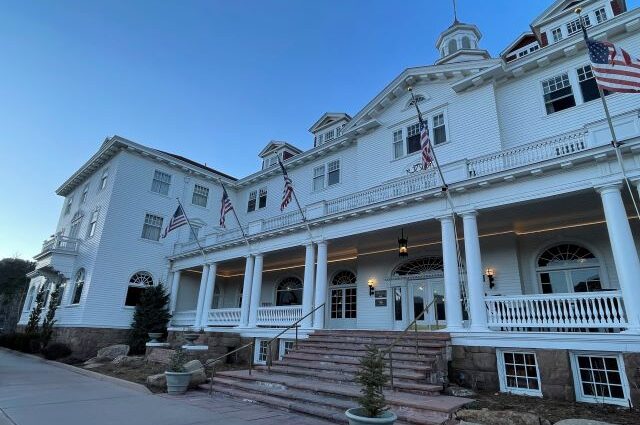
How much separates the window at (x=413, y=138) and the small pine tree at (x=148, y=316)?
16066 millimetres

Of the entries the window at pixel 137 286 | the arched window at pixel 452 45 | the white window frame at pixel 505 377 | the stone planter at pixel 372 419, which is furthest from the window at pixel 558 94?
the window at pixel 137 286

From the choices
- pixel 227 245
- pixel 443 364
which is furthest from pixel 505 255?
pixel 227 245

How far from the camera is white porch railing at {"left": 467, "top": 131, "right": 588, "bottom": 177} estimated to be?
9.23m

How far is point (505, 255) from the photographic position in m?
12.3

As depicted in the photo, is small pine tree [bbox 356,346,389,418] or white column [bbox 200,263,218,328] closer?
small pine tree [bbox 356,346,389,418]

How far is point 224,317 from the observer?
17.2m

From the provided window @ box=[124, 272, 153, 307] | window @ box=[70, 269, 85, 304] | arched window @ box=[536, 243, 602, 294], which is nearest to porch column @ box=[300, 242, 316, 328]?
arched window @ box=[536, 243, 602, 294]

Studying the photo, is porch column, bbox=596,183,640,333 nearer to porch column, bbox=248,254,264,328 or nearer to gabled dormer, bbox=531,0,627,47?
gabled dormer, bbox=531,0,627,47

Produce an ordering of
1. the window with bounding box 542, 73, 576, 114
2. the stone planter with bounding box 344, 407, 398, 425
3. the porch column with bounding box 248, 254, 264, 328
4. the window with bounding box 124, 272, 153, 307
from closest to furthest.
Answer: the stone planter with bounding box 344, 407, 398, 425
the window with bounding box 542, 73, 576, 114
the porch column with bounding box 248, 254, 264, 328
the window with bounding box 124, 272, 153, 307

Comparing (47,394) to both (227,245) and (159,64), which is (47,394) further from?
(159,64)

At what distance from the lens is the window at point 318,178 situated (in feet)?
62.7

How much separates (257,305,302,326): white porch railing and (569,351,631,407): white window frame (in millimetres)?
8977

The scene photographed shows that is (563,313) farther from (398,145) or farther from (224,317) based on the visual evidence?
(224,317)

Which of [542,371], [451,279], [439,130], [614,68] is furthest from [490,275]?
[614,68]
